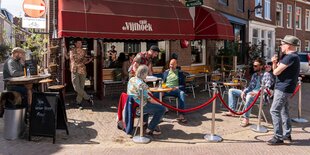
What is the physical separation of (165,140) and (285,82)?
2475 millimetres

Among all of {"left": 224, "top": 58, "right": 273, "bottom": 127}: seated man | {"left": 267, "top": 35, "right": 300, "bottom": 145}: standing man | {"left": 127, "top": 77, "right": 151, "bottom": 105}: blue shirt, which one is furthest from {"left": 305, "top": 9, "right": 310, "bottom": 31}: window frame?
{"left": 127, "top": 77, "right": 151, "bottom": 105}: blue shirt

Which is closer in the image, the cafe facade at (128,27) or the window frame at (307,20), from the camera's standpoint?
the cafe facade at (128,27)

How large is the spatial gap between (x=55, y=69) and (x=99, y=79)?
4.53 feet

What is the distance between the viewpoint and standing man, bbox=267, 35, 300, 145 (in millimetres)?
5887

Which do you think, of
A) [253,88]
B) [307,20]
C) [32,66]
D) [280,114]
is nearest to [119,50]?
[32,66]

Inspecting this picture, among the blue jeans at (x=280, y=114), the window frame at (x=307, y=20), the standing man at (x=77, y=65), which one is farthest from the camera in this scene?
the window frame at (x=307, y=20)

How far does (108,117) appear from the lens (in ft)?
26.0

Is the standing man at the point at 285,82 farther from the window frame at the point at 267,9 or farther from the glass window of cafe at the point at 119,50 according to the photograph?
the window frame at the point at 267,9

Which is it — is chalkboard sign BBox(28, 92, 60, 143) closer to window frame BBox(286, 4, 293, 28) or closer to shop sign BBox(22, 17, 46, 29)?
shop sign BBox(22, 17, 46, 29)

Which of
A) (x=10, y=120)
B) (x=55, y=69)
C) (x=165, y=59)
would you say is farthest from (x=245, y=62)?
(x=10, y=120)

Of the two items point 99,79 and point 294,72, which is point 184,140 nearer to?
point 294,72

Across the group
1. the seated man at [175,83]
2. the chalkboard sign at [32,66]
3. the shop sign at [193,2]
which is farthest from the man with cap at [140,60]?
the shop sign at [193,2]

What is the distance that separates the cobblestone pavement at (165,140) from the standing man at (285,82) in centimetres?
32

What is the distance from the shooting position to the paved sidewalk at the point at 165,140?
18.6 feet
